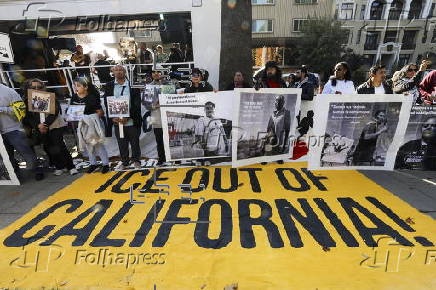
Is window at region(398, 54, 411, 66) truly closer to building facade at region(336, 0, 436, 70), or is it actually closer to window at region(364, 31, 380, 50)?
building facade at region(336, 0, 436, 70)

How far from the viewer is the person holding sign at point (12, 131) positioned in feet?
14.0

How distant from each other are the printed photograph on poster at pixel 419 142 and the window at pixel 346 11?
28.2 m

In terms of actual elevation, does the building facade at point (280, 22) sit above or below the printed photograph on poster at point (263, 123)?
above

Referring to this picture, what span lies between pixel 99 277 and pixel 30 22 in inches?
290

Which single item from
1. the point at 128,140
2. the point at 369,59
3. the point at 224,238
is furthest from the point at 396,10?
the point at 224,238

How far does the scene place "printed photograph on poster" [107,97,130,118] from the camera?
14.8 ft

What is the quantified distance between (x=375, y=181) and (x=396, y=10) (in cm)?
3405

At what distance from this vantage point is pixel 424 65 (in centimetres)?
616

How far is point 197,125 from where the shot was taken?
14.7 ft

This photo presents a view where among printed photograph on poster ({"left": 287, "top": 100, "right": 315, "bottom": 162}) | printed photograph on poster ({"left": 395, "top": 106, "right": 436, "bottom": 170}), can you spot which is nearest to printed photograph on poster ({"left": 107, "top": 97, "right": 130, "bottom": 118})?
printed photograph on poster ({"left": 287, "top": 100, "right": 315, "bottom": 162})

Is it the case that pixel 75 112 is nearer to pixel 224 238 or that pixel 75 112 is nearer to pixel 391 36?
pixel 224 238

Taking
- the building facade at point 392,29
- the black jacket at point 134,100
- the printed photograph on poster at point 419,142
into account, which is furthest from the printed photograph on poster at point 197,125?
the building facade at point 392,29

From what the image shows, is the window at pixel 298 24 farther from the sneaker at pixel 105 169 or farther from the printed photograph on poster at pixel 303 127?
the sneaker at pixel 105 169

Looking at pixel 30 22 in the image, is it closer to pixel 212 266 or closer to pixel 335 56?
pixel 212 266
